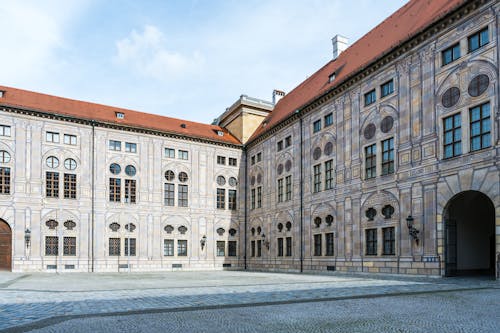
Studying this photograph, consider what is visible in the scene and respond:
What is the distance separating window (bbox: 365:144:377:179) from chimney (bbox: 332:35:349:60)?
16541 millimetres

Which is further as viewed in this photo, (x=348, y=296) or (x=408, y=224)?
(x=408, y=224)

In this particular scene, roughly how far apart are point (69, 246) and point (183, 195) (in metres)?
11.7

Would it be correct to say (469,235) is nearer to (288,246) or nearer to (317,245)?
(317,245)

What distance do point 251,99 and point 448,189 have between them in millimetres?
31231

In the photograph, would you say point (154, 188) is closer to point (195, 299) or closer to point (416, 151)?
point (416, 151)

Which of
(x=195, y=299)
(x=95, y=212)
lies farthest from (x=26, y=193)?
(x=195, y=299)

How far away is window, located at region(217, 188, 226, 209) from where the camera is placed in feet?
154

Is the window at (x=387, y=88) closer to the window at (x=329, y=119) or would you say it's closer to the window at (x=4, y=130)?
the window at (x=329, y=119)

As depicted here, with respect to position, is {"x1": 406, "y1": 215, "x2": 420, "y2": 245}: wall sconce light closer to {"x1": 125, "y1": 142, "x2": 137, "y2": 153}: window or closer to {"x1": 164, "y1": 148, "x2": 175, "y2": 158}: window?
{"x1": 164, "y1": 148, "x2": 175, "y2": 158}: window

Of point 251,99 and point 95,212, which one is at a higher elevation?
point 251,99

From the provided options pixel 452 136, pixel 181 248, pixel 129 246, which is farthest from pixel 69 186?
pixel 452 136

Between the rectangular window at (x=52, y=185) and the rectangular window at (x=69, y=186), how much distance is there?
68 centimetres

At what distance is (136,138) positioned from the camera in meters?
43.5

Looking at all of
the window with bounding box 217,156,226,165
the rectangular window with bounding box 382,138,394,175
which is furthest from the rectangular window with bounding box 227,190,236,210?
the rectangular window with bounding box 382,138,394,175
